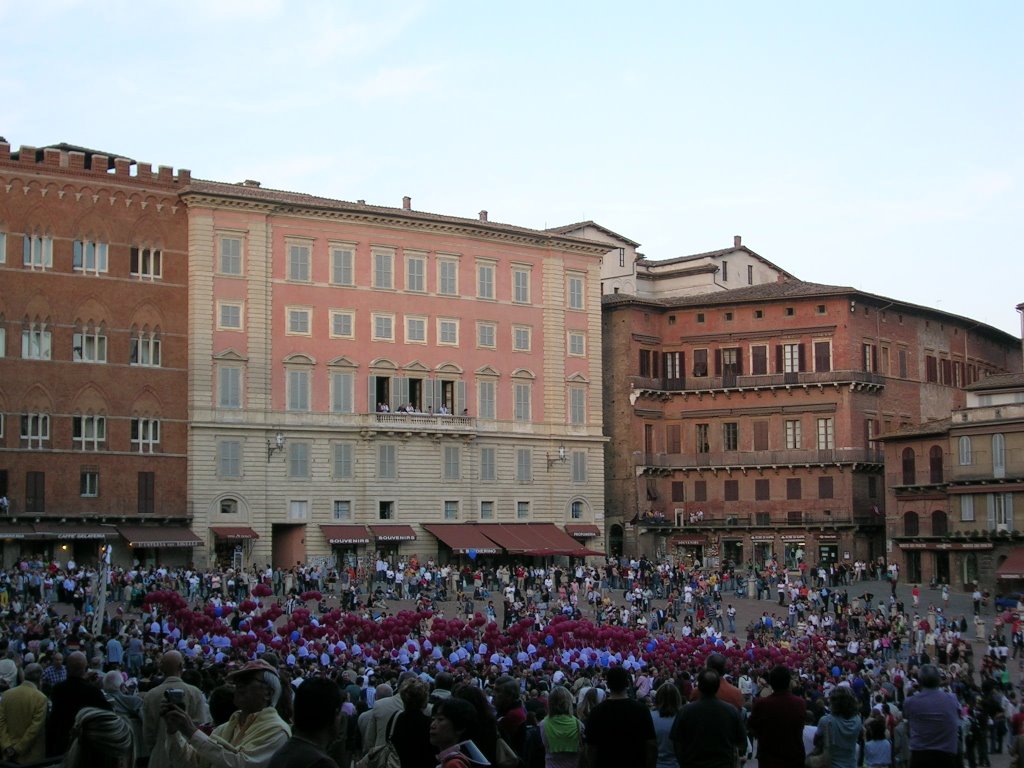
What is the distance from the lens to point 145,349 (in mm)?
56906

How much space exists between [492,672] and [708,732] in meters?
13.5

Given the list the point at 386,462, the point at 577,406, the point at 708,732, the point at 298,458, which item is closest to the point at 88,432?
the point at 298,458

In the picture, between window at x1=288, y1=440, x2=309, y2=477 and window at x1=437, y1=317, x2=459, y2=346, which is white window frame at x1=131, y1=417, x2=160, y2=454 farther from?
window at x1=437, y1=317, x2=459, y2=346

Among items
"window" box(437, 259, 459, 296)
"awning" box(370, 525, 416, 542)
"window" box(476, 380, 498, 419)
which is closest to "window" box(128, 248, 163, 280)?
"window" box(437, 259, 459, 296)

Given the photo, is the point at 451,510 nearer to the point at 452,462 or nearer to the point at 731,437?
the point at 452,462

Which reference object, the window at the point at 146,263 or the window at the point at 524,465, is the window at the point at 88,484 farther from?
the window at the point at 524,465

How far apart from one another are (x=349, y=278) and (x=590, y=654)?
3521 centimetres

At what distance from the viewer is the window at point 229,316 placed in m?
58.4

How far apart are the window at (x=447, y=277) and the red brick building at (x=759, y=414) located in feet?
34.6

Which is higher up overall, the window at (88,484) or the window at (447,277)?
the window at (447,277)

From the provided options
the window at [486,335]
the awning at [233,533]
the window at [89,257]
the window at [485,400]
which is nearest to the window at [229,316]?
the window at [89,257]

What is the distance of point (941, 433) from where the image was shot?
2462 inches

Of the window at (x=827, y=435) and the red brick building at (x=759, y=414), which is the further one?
the window at (x=827, y=435)

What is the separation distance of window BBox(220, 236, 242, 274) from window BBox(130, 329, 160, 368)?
3935 millimetres
